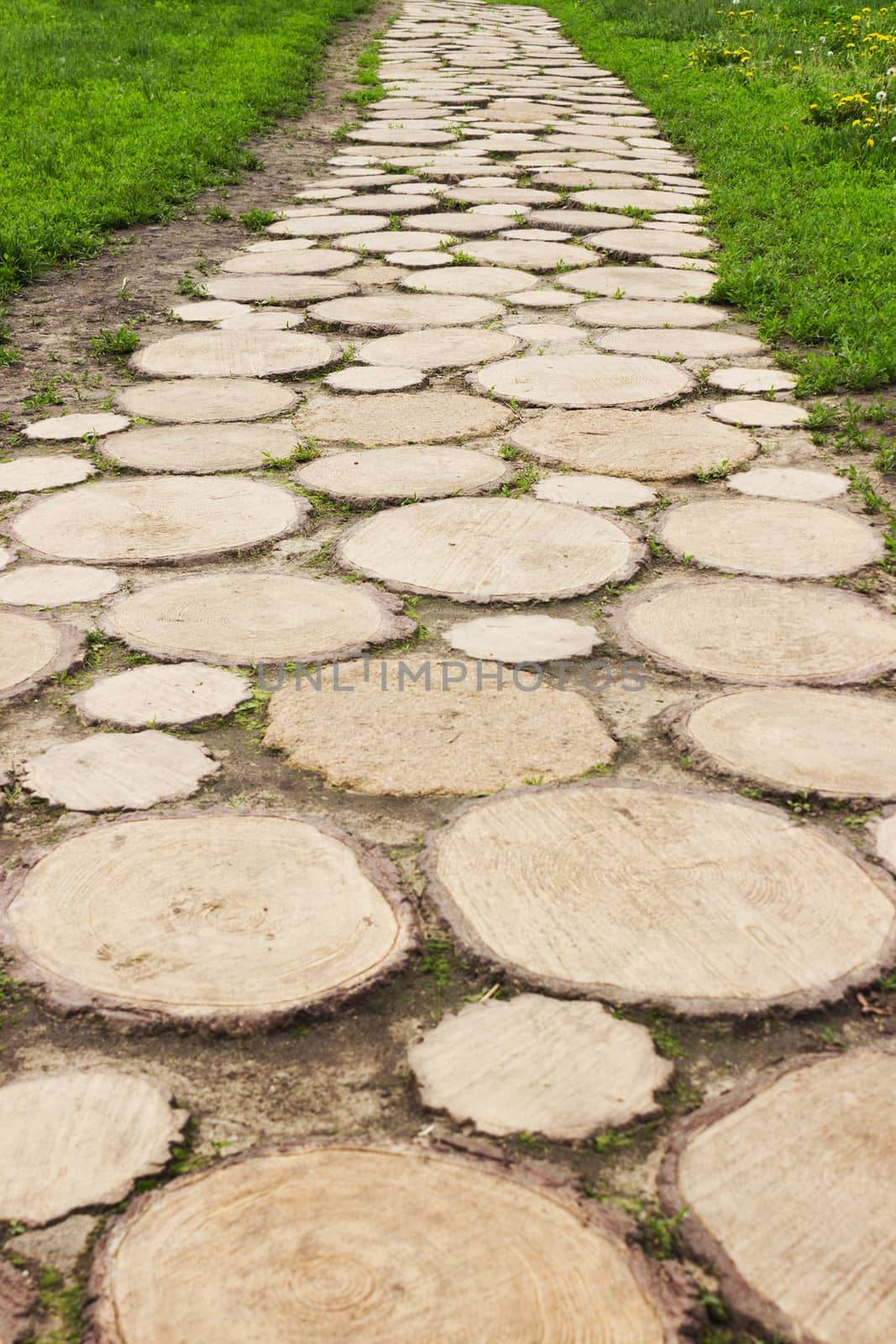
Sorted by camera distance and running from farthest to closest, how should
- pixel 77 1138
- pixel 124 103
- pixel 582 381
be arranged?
1. pixel 124 103
2. pixel 582 381
3. pixel 77 1138

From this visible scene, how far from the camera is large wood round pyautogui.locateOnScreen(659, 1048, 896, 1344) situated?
35.3 inches

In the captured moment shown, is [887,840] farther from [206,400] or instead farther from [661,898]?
[206,400]

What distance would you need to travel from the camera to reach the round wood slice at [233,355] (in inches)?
127

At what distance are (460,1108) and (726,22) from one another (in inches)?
425

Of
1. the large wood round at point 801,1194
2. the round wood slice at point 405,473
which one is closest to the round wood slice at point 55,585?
the round wood slice at point 405,473

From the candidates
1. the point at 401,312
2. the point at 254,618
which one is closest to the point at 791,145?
the point at 401,312

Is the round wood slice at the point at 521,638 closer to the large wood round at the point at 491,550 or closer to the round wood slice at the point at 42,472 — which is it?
the large wood round at the point at 491,550

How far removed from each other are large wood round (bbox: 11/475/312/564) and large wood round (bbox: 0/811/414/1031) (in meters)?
0.88

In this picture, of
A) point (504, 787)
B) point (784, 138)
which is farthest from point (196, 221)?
point (504, 787)

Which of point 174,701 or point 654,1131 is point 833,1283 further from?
point 174,701

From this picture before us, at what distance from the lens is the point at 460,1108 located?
108cm

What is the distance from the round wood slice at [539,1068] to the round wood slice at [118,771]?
0.54m

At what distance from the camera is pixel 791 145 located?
5758mm

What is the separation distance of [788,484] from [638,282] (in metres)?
1.82
